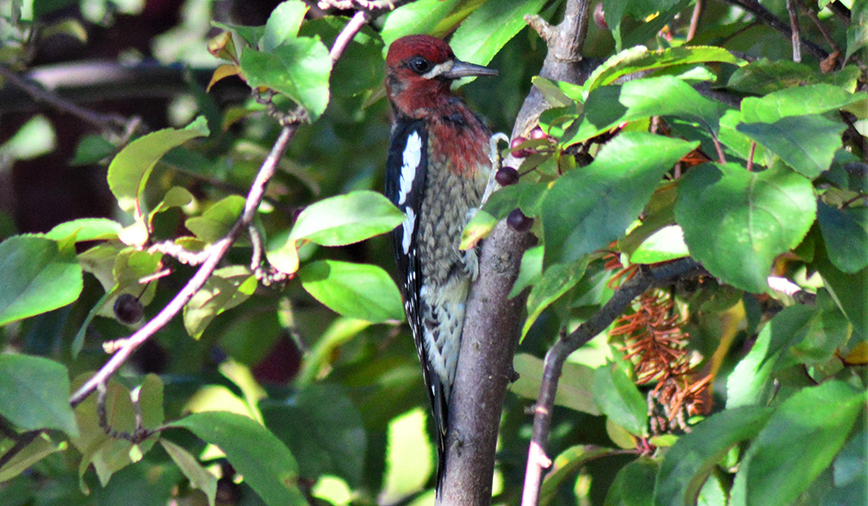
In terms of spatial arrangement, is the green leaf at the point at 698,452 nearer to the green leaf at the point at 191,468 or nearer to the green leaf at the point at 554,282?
the green leaf at the point at 554,282

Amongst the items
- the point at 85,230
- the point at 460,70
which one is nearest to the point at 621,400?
the point at 85,230

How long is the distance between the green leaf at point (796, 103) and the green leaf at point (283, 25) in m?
0.72

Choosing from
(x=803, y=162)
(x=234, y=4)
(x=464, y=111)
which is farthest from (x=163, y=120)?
(x=803, y=162)

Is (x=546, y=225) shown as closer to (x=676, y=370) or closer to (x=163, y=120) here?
(x=676, y=370)

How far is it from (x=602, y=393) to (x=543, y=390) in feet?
0.63

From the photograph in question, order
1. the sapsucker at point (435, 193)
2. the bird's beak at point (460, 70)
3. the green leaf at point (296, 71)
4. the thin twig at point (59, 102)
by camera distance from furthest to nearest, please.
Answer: the thin twig at point (59, 102) → the sapsucker at point (435, 193) → the bird's beak at point (460, 70) → the green leaf at point (296, 71)

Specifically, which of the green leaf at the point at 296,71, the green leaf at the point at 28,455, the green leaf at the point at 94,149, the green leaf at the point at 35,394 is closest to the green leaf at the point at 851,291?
the green leaf at the point at 296,71

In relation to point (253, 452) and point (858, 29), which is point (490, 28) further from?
point (253, 452)

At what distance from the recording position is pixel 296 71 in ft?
3.99

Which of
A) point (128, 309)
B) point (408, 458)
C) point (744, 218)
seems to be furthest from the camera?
point (408, 458)

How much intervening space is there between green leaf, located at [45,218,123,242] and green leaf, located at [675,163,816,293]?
3.36 ft

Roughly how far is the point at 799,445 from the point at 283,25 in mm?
974

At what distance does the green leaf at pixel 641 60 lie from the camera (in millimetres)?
1092

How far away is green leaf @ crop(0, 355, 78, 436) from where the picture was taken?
1.09 meters
